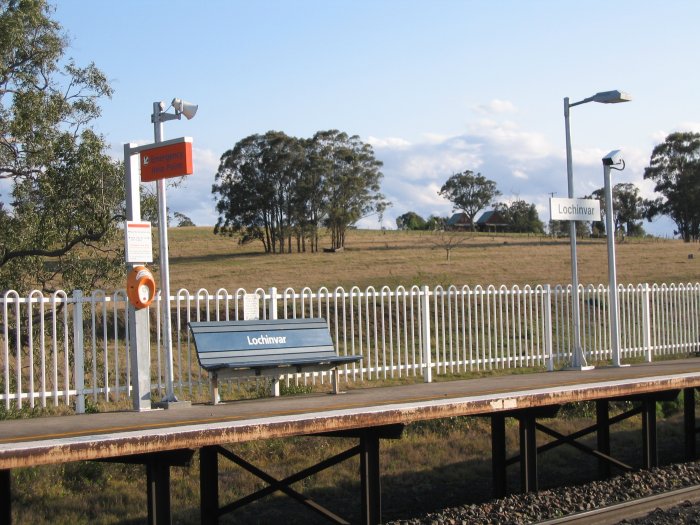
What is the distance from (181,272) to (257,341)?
128 feet

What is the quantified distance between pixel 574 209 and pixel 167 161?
24.4 ft

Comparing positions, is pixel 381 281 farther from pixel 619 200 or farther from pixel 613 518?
pixel 619 200

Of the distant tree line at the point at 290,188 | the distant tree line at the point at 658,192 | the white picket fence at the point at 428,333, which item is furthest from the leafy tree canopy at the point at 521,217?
the white picket fence at the point at 428,333

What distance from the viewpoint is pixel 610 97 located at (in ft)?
47.4

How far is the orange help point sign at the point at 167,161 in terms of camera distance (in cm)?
921

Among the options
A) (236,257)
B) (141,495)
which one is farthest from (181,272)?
(141,495)

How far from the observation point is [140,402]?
9.36 m

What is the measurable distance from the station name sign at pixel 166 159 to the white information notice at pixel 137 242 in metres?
0.54

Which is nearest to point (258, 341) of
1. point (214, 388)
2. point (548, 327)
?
point (214, 388)

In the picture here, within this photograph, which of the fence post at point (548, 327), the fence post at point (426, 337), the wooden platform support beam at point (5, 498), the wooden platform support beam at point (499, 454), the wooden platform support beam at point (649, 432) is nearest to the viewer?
the wooden platform support beam at point (5, 498)

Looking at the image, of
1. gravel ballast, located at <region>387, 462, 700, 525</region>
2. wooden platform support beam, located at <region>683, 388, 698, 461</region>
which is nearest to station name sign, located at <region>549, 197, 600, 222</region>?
wooden platform support beam, located at <region>683, 388, 698, 461</region>

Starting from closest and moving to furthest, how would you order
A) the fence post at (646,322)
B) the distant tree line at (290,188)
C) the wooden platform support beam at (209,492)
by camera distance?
A: the wooden platform support beam at (209,492), the fence post at (646,322), the distant tree line at (290,188)

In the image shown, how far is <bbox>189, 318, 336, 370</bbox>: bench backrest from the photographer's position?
9969mm

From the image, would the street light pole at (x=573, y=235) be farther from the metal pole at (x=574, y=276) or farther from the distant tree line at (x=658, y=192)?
the distant tree line at (x=658, y=192)
